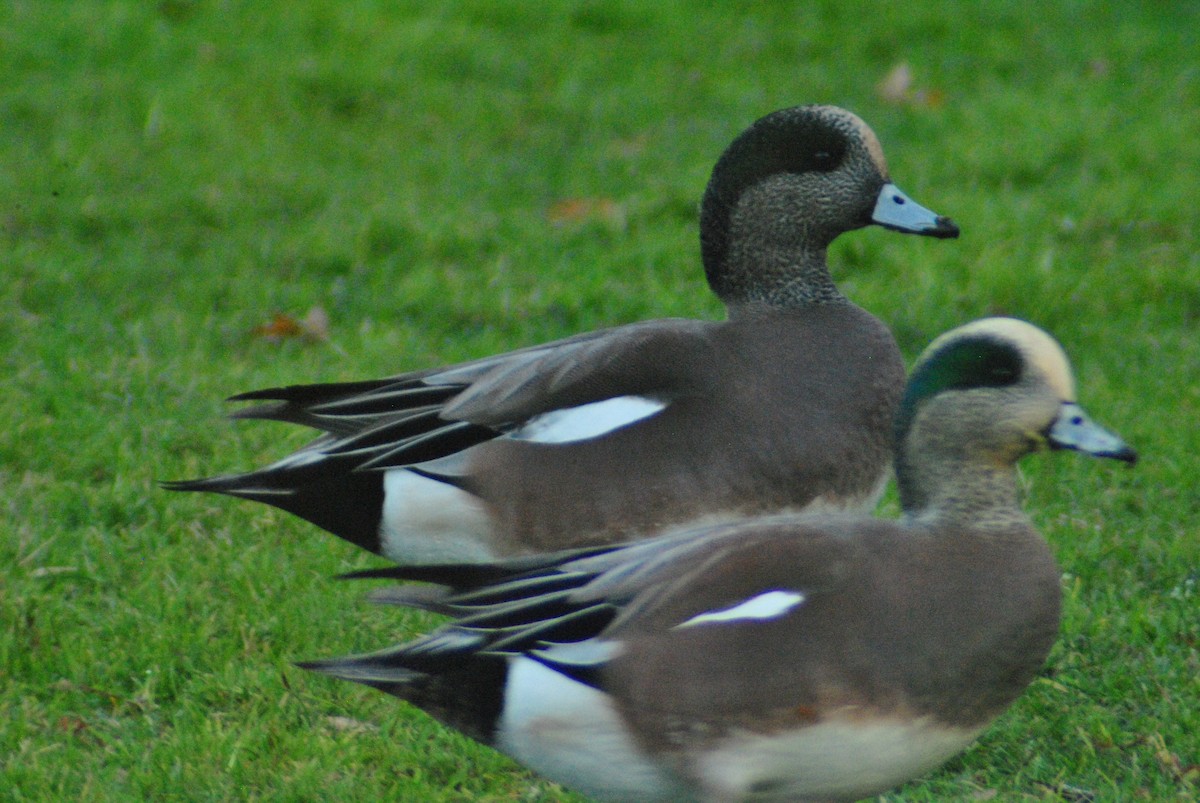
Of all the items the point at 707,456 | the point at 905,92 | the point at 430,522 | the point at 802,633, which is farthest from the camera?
the point at 905,92

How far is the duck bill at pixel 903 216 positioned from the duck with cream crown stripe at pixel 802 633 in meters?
1.10

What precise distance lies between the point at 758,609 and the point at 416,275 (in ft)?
10.5

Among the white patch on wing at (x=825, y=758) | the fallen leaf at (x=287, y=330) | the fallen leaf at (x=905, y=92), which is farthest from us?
the fallen leaf at (x=905, y=92)

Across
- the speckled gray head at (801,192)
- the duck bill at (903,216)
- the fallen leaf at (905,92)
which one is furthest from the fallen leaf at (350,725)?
the fallen leaf at (905,92)

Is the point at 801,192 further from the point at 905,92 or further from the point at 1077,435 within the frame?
the point at 905,92

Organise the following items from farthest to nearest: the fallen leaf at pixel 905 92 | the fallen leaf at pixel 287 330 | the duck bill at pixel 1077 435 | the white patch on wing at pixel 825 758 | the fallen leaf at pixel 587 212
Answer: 1. the fallen leaf at pixel 905 92
2. the fallen leaf at pixel 587 212
3. the fallen leaf at pixel 287 330
4. the duck bill at pixel 1077 435
5. the white patch on wing at pixel 825 758

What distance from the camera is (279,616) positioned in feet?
11.5

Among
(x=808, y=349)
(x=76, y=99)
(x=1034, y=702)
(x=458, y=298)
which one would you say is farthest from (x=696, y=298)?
(x=76, y=99)

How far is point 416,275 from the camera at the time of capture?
5.41 m

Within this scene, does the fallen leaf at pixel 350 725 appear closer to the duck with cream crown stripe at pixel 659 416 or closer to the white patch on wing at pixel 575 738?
the duck with cream crown stripe at pixel 659 416

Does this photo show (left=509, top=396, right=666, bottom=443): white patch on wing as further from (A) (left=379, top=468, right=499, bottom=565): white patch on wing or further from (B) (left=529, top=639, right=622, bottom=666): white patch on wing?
(B) (left=529, top=639, right=622, bottom=666): white patch on wing

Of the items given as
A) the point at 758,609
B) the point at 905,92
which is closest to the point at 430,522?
the point at 758,609

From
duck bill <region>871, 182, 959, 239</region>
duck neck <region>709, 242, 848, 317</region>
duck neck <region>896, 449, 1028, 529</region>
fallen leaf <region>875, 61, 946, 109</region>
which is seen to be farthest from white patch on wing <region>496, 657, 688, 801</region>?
fallen leaf <region>875, 61, 946, 109</region>

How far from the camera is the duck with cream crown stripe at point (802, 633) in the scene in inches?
92.7
